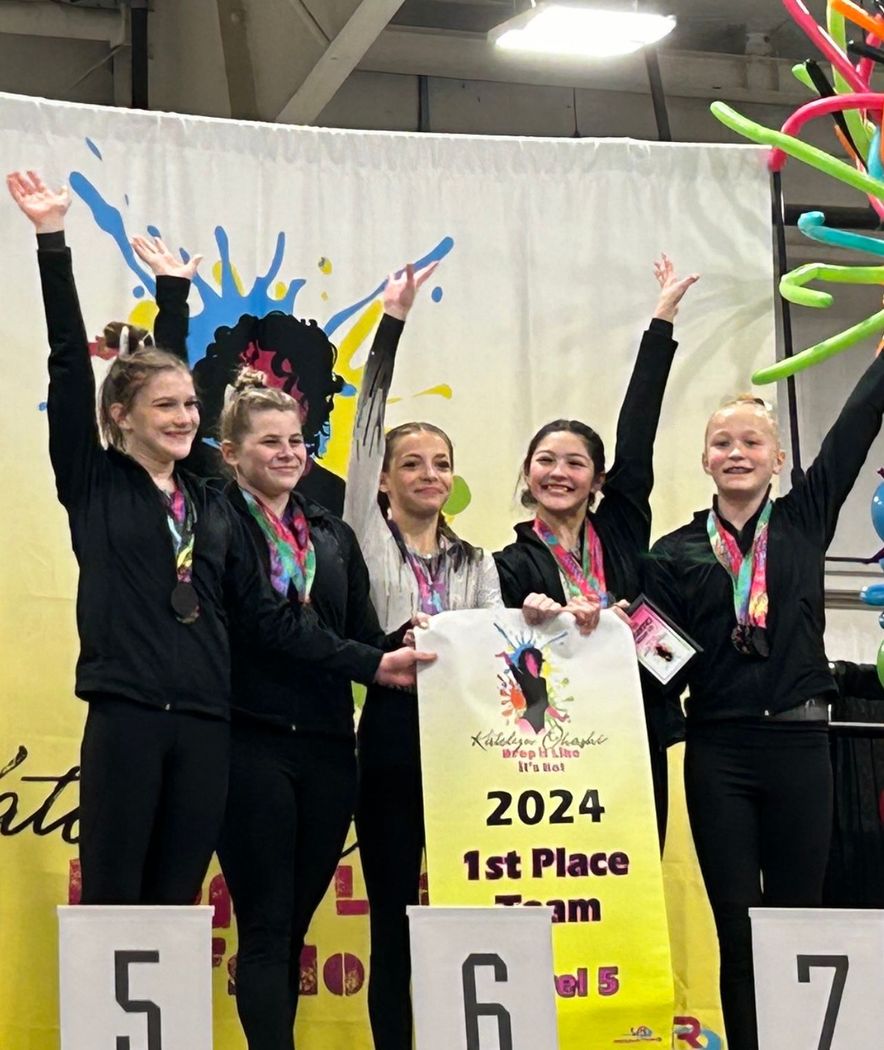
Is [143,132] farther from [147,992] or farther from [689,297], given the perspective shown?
[147,992]

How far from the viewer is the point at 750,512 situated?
3.37m

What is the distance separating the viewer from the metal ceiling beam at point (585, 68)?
20.6 feet

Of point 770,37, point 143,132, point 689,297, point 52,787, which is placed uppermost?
point 770,37

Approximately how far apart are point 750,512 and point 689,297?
877mm

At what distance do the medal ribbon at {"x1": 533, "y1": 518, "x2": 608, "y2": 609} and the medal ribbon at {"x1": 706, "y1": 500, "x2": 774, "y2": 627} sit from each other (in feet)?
0.77

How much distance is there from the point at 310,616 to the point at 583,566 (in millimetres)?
621

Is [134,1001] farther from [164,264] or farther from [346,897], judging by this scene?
[164,264]

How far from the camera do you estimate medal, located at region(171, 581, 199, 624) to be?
2895 millimetres

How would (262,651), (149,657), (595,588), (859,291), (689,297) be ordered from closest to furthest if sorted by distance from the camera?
(149,657) → (262,651) → (595,588) → (689,297) → (859,291)

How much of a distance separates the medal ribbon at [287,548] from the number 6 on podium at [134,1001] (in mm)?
807

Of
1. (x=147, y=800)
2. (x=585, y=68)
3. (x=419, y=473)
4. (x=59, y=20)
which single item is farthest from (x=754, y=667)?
(x=585, y=68)

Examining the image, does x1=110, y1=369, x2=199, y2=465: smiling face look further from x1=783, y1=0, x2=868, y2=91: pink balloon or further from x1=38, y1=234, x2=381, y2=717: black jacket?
x1=783, y1=0, x2=868, y2=91: pink balloon

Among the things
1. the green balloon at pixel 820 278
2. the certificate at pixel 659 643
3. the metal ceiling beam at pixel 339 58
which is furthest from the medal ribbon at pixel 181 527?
the metal ceiling beam at pixel 339 58

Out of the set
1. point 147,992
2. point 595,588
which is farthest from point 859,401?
point 147,992
